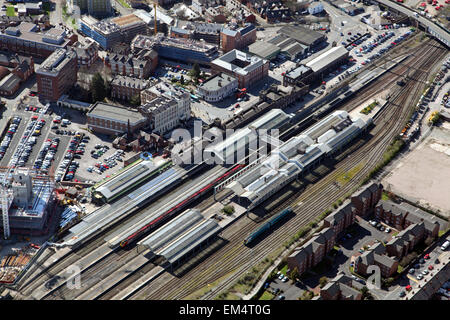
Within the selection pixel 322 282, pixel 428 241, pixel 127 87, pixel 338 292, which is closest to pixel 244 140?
pixel 127 87

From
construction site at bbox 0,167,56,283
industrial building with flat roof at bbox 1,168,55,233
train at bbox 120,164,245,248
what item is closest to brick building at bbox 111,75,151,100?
train at bbox 120,164,245,248

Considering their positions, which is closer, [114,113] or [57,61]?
[114,113]

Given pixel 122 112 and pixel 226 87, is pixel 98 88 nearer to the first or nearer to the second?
pixel 122 112

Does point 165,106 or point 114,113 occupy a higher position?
point 165,106

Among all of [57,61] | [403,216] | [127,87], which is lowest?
[403,216]

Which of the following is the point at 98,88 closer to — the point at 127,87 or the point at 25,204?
the point at 127,87

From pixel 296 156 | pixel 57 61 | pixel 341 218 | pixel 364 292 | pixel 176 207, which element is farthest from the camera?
pixel 57 61
